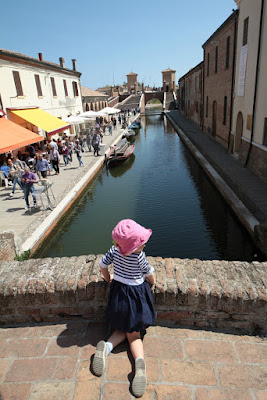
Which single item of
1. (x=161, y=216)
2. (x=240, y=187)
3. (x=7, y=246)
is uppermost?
(x=7, y=246)

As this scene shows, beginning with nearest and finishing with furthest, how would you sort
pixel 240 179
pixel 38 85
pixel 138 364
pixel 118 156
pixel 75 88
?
pixel 138 364 → pixel 240 179 → pixel 118 156 → pixel 38 85 → pixel 75 88

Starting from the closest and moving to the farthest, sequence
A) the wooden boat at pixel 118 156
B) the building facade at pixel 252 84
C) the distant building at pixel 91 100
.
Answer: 1. the building facade at pixel 252 84
2. the wooden boat at pixel 118 156
3. the distant building at pixel 91 100

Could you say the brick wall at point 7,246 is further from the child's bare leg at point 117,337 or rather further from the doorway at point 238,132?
the doorway at point 238,132

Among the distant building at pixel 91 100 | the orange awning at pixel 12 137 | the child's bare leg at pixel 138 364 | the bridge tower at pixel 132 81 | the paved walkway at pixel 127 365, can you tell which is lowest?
the paved walkway at pixel 127 365

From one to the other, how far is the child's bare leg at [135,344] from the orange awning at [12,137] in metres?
9.41

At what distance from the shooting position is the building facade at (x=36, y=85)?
1590 cm

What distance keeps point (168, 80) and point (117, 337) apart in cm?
7876

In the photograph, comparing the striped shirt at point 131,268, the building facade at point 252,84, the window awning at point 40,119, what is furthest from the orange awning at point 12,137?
the building facade at point 252,84

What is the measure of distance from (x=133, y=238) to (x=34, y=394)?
6.06 feet

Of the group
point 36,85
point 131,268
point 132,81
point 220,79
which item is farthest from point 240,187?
point 132,81

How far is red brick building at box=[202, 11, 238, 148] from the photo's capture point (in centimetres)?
1772

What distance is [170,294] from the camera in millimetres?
3422

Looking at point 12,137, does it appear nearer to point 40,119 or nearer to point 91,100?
point 40,119

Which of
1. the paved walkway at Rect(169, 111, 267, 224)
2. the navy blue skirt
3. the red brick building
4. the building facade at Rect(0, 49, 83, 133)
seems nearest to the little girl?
the navy blue skirt
